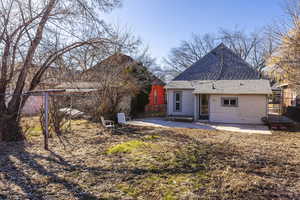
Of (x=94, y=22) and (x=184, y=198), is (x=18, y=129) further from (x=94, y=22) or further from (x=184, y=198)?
(x=184, y=198)

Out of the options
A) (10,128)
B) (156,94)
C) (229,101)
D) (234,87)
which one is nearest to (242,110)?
(229,101)

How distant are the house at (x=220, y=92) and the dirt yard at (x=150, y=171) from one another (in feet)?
18.2

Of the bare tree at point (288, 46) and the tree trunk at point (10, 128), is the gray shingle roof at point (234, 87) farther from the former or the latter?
the tree trunk at point (10, 128)

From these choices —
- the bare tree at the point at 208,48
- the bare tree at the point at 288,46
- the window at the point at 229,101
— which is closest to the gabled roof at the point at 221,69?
the window at the point at 229,101

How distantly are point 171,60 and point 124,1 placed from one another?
27.0 m

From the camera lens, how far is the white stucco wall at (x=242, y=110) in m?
11.9

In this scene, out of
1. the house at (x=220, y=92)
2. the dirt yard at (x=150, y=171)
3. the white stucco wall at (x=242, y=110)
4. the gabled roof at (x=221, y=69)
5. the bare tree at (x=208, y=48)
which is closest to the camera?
the dirt yard at (x=150, y=171)

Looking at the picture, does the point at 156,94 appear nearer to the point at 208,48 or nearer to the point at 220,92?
the point at 220,92

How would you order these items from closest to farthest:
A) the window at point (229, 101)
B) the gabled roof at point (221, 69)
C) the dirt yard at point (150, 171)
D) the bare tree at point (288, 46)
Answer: the dirt yard at point (150, 171), the bare tree at point (288, 46), the window at point (229, 101), the gabled roof at point (221, 69)

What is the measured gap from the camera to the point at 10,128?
285 inches

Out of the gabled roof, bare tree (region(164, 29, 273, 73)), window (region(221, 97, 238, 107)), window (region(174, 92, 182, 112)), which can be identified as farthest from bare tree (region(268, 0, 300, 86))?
bare tree (region(164, 29, 273, 73))

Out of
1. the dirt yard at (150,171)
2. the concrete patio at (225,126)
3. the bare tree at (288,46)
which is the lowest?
the dirt yard at (150,171)

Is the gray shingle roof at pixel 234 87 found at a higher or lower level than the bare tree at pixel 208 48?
lower

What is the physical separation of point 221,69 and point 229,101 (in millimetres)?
4002
